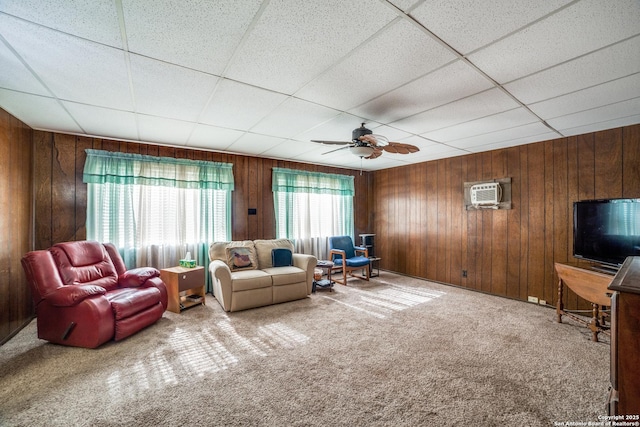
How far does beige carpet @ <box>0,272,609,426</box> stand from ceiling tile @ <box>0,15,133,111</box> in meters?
2.28

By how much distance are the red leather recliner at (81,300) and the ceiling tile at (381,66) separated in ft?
8.66

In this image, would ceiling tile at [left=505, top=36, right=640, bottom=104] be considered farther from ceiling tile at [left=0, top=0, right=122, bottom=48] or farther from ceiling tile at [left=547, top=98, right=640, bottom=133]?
ceiling tile at [left=0, top=0, right=122, bottom=48]

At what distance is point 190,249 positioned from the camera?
4.17 meters

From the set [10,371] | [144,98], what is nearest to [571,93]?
[144,98]

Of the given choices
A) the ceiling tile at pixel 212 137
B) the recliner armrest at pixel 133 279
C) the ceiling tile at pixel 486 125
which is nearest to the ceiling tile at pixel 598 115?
the ceiling tile at pixel 486 125

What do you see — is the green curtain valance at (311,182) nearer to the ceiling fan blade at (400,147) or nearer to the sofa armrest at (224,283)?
the sofa armrest at (224,283)

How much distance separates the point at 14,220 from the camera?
276 centimetres

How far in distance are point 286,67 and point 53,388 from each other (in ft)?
9.31

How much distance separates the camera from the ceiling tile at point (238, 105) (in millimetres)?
2291

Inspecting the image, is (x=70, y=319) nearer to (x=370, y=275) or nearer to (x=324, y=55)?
(x=324, y=55)

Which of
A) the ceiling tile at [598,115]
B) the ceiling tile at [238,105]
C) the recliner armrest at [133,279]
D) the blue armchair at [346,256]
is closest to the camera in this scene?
the ceiling tile at [238,105]

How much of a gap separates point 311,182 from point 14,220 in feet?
13.2

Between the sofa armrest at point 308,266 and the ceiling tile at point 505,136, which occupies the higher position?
the ceiling tile at point 505,136

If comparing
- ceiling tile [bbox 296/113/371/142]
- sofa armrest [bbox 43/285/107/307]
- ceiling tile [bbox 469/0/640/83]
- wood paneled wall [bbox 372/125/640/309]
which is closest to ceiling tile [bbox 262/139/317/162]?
ceiling tile [bbox 296/113/371/142]
